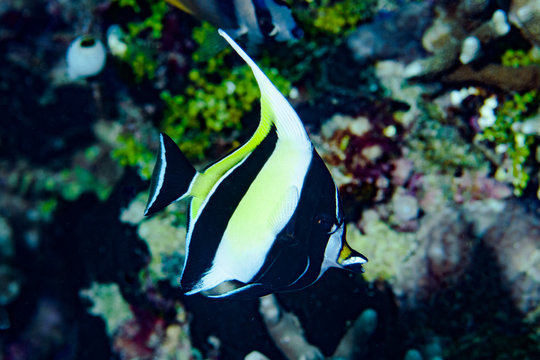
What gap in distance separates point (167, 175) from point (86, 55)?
113 inches

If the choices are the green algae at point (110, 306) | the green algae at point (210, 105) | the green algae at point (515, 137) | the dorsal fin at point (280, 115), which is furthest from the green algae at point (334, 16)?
the green algae at point (110, 306)

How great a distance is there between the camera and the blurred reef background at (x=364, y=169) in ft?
9.41

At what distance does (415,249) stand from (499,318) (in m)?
0.86

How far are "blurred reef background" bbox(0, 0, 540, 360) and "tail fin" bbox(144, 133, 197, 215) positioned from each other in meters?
1.42

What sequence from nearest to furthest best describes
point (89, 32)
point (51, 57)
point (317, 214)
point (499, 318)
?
point (317, 214) < point (499, 318) < point (89, 32) < point (51, 57)

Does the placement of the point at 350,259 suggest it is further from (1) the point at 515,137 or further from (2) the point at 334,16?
(2) the point at 334,16

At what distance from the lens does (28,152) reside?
5391mm

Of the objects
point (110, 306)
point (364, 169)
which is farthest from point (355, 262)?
point (110, 306)

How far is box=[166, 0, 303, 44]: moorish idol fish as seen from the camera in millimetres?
2734

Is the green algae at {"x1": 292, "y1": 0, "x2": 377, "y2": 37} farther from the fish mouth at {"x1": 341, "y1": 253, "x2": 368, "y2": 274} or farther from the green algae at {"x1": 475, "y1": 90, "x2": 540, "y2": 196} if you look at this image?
the fish mouth at {"x1": 341, "y1": 253, "x2": 368, "y2": 274}

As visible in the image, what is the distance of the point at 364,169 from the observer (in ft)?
9.58

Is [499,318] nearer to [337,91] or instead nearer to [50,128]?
[337,91]

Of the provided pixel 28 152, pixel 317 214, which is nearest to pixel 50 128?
pixel 28 152

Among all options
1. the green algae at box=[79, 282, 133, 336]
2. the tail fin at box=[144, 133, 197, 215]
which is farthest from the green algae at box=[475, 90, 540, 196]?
the green algae at box=[79, 282, 133, 336]
